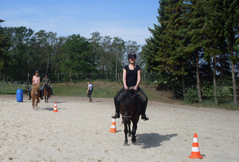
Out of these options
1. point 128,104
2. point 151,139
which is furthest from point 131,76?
point 151,139

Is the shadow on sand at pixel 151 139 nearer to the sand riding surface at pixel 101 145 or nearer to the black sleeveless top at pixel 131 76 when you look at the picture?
the sand riding surface at pixel 101 145

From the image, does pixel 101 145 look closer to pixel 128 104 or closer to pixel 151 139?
pixel 128 104

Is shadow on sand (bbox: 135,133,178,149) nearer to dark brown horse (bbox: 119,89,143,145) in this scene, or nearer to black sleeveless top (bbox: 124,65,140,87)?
dark brown horse (bbox: 119,89,143,145)

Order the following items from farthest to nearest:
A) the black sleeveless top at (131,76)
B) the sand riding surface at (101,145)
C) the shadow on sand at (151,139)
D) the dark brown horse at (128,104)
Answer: the black sleeveless top at (131,76) < the shadow on sand at (151,139) < the dark brown horse at (128,104) < the sand riding surface at (101,145)

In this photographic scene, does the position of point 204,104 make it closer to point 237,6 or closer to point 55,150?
point 237,6

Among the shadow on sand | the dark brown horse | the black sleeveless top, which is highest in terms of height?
the black sleeveless top

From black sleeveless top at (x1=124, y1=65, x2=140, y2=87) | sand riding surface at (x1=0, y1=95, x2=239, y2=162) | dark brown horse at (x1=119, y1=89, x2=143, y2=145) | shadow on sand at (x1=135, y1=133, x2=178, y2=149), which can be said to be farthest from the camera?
black sleeveless top at (x1=124, y1=65, x2=140, y2=87)

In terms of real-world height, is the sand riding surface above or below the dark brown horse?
below

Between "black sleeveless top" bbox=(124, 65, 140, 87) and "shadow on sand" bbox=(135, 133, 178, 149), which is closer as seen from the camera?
"shadow on sand" bbox=(135, 133, 178, 149)

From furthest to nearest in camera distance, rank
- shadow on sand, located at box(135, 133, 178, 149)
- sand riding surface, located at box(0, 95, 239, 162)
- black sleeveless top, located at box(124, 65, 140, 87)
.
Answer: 1. black sleeveless top, located at box(124, 65, 140, 87)
2. shadow on sand, located at box(135, 133, 178, 149)
3. sand riding surface, located at box(0, 95, 239, 162)

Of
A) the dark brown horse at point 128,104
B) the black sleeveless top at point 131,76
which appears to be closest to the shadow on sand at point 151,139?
the dark brown horse at point 128,104

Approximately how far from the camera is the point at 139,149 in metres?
7.44

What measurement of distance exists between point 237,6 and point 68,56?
187 feet

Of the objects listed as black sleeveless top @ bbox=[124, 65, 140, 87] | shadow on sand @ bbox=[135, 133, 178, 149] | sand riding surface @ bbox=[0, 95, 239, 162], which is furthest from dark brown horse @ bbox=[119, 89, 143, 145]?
sand riding surface @ bbox=[0, 95, 239, 162]
